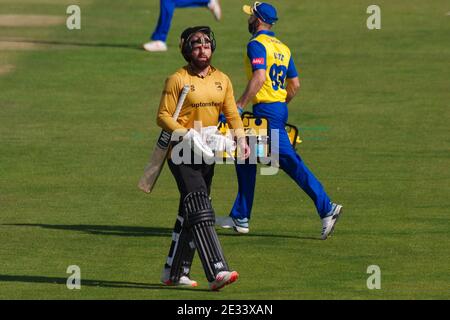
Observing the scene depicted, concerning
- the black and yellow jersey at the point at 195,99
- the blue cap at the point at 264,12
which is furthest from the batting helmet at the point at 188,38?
the blue cap at the point at 264,12

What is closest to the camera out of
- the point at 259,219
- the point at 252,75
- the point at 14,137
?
the point at 252,75

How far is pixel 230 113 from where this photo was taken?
1336 centimetres

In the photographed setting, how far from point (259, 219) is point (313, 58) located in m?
11.7

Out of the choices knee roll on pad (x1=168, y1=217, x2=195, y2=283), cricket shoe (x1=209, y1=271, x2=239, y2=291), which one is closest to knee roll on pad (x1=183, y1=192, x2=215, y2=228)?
knee roll on pad (x1=168, y1=217, x2=195, y2=283)

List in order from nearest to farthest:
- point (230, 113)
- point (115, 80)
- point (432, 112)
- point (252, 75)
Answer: point (230, 113) → point (252, 75) → point (432, 112) → point (115, 80)

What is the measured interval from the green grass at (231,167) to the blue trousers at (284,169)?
0.42 meters

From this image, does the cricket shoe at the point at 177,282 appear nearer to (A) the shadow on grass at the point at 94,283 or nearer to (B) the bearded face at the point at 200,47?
(A) the shadow on grass at the point at 94,283

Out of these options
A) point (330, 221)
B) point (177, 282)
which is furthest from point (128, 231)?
point (177, 282)

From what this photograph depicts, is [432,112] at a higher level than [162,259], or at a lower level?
higher

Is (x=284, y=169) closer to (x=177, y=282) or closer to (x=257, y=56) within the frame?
(x=257, y=56)

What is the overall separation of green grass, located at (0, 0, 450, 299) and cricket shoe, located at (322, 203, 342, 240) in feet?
0.67
